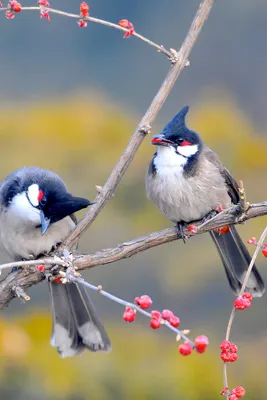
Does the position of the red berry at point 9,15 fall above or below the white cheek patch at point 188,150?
below

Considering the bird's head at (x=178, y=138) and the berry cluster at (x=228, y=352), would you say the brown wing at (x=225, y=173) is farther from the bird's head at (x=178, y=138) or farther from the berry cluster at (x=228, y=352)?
the berry cluster at (x=228, y=352)

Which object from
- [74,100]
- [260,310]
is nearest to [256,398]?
[260,310]

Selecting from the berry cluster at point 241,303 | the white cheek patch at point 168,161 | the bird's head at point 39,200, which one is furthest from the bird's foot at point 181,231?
the berry cluster at point 241,303

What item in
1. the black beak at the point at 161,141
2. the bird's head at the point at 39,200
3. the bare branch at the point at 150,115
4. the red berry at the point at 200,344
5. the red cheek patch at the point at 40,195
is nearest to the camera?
the red berry at the point at 200,344

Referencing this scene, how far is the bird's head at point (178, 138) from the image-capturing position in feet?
7.01

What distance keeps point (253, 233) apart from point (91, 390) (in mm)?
924

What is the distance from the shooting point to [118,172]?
1.75 m

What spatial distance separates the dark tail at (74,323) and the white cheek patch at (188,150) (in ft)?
1.78

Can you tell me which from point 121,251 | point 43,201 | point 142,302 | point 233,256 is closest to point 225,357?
point 142,302

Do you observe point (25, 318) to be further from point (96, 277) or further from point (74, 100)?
point (74, 100)

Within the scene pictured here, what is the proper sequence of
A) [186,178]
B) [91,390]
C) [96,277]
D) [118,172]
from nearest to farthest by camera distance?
[118,172], [186,178], [91,390], [96,277]

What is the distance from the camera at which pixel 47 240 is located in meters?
2.17

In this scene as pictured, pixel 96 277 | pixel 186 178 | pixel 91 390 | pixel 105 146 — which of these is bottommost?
pixel 91 390

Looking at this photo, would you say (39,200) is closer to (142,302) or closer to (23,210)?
(23,210)
